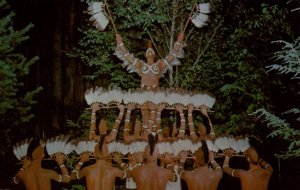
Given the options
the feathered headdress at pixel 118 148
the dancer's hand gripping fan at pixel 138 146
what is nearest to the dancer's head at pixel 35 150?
the feathered headdress at pixel 118 148

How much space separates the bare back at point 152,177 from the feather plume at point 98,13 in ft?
10.6

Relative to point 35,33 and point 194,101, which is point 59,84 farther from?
point 194,101

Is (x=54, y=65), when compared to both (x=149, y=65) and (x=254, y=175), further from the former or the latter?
(x=254, y=175)

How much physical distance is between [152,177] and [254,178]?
140 cm

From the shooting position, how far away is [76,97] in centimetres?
973

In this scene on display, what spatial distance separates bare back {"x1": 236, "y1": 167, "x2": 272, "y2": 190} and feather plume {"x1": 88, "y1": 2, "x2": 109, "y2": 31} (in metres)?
3.77

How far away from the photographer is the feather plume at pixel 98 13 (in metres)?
7.87

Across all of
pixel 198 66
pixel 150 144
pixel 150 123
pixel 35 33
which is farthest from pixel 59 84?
pixel 150 144

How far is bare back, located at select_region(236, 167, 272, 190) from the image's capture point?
19.6 feet

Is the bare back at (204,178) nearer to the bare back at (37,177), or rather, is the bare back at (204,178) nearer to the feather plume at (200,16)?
the bare back at (37,177)

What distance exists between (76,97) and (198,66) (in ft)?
9.17

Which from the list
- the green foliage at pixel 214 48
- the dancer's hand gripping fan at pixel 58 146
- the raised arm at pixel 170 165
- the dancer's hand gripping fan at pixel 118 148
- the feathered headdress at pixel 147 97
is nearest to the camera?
the raised arm at pixel 170 165

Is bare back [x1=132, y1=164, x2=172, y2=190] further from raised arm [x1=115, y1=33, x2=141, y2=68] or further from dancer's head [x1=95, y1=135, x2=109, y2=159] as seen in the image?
raised arm [x1=115, y1=33, x2=141, y2=68]

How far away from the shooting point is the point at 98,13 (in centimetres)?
795
